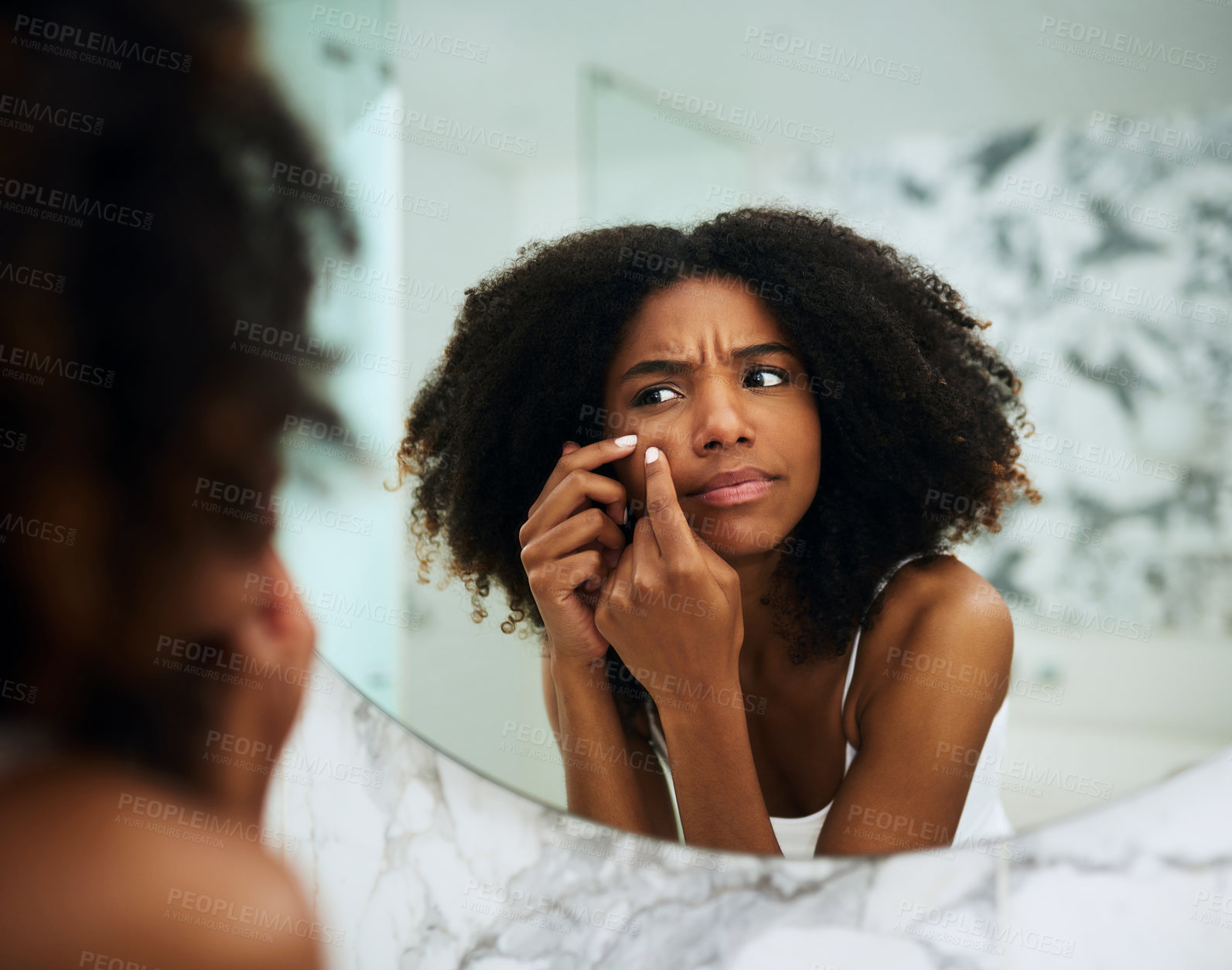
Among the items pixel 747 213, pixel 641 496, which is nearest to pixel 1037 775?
pixel 641 496

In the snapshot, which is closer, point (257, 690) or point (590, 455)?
point (590, 455)

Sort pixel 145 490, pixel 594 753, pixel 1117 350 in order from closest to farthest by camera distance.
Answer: pixel 1117 350 < pixel 594 753 < pixel 145 490

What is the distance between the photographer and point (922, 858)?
62 centimetres

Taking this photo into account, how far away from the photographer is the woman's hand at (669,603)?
551 millimetres

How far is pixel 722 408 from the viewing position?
0.53 meters

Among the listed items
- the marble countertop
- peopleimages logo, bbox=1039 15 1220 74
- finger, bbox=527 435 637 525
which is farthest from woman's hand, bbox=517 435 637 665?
peopleimages logo, bbox=1039 15 1220 74

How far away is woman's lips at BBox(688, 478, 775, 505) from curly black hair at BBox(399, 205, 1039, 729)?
40 millimetres

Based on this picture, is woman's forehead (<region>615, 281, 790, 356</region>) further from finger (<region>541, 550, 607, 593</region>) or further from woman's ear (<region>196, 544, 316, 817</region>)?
woman's ear (<region>196, 544, 316, 817</region>)

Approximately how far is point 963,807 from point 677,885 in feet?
0.79

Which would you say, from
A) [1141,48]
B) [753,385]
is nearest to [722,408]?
[753,385]

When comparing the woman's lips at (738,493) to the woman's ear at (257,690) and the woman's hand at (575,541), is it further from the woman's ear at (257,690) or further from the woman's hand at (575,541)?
the woman's ear at (257,690)

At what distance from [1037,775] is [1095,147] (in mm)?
414

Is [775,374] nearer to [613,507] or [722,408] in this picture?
[722,408]

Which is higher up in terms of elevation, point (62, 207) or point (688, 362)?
point (62, 207)
